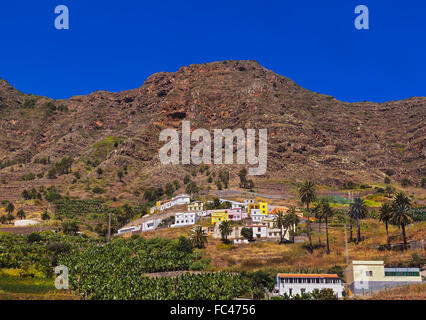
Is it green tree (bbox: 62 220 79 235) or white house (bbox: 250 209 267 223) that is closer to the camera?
green tree (bbox: 62 220 79 235)

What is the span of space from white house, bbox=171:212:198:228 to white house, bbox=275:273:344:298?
179 feet

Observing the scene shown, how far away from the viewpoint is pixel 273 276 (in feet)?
232

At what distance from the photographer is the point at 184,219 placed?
119m

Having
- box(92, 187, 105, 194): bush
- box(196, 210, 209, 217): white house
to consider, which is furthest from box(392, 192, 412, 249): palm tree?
box(92, 187, 105, 194): bush

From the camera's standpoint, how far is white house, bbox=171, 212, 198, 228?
118500 millimetres

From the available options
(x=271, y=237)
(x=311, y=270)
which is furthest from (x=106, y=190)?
(x=311, y=270)

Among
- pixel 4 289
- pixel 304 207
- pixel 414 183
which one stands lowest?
pixel 4 289

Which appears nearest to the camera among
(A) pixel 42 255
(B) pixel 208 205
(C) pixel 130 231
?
(A) pixel 42 255

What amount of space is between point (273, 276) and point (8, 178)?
164323 mm

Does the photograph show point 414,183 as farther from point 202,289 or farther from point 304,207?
point 202,289

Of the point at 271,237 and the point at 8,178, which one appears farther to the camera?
the point at 8,178

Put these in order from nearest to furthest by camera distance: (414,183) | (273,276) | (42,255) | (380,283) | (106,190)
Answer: (380,283)
(273,276)
(42,255)
(106,190)
(414,183)

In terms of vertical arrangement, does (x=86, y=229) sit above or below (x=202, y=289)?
above
